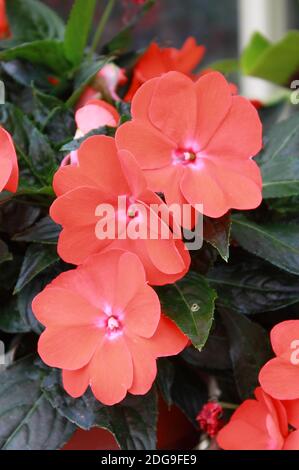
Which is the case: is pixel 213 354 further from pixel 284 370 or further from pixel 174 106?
pixel 174 106

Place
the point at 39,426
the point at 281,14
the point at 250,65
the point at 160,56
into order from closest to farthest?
the point at 39,426, the point at 160,56, the point at 250,65, the point at 281,14

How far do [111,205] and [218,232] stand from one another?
3.3 inches

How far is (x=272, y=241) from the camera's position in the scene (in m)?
0.64

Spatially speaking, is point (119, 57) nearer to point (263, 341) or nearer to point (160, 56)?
point (160, 56)

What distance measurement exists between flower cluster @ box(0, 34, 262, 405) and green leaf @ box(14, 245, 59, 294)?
6cm

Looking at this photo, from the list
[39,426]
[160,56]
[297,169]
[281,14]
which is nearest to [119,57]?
[160,56]

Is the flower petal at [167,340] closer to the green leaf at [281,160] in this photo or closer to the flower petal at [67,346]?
the flower petal at [67,346]

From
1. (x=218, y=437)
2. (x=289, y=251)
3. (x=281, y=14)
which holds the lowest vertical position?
(x=281, y=14)

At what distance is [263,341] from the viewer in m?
0.64

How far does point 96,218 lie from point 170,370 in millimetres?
198

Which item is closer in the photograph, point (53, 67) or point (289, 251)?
point (289, 251)

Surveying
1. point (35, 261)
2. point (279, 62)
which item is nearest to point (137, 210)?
point (35, 261)

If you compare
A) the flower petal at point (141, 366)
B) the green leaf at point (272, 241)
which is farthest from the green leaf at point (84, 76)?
the flower petal at point (141, 366)

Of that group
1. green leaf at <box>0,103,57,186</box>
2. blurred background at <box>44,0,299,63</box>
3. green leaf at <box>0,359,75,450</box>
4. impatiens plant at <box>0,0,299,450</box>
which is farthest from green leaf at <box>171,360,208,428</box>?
blurred background at <box>44,0,299,63</box>
